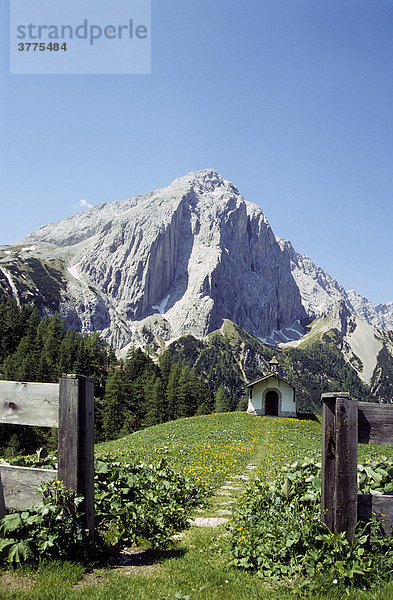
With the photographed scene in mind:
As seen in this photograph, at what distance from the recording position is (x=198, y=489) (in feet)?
37.8

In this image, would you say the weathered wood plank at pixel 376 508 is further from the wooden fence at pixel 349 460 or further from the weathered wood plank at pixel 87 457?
the weathered wood plank at pixel 87 457

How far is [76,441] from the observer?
20.7 ft

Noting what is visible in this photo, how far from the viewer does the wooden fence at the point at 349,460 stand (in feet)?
19.2

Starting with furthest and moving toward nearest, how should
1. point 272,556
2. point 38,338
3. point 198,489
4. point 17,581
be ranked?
1. point 38,338
2. point 198,489
3. point 272,556
4. point 17,581

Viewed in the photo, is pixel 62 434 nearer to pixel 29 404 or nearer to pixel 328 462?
pixel 29 404

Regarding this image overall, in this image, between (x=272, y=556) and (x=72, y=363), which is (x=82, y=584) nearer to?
(x=272, y=556)

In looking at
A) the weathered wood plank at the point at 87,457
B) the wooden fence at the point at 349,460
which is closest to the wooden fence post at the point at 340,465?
the wooden fence at the point at 349,460

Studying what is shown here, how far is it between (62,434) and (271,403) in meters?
50.4

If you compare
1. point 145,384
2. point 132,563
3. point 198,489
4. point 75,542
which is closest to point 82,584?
point 75,542

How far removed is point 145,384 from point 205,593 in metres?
95.2

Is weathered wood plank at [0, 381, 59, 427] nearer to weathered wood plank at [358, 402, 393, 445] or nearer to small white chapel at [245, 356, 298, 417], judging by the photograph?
weathered wood plank at [358, 402, 393, 445]

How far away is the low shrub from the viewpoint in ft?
18.5

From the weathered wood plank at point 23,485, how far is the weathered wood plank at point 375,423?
15.1 ft

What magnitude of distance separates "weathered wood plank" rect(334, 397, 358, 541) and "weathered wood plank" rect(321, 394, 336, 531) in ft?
0.28
